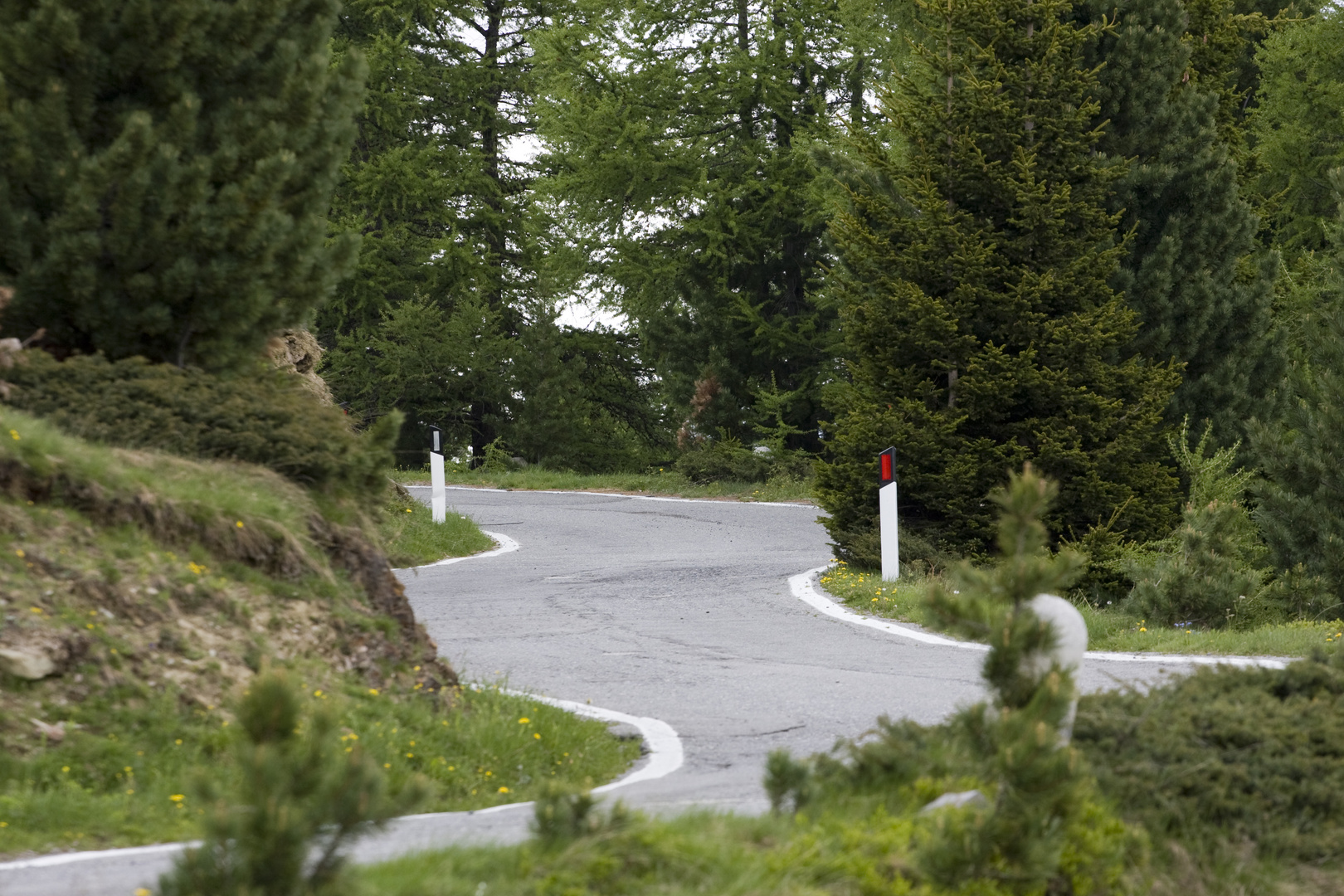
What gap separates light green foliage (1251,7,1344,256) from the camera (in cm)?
2983

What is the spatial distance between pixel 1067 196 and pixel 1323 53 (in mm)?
18473

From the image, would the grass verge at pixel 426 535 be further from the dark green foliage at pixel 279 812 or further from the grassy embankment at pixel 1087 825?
the dark green foliage at pixel 279 812

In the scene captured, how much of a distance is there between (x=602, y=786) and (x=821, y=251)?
26.1 m

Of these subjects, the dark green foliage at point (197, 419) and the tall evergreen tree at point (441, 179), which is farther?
the tall evergreen tree at point (441, 179)

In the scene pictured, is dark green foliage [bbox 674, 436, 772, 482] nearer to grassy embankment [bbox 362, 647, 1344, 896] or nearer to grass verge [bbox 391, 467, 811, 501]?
grass verge [bbox 391, 467, 811, 501]

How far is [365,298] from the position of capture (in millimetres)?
38094

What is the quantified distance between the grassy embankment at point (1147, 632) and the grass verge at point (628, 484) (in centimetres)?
1277

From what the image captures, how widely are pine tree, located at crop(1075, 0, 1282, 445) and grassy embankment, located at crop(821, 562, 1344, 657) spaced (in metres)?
6.22

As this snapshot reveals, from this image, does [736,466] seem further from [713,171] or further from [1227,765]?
[1227,765]

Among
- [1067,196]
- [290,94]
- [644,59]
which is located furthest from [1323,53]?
[290,94]

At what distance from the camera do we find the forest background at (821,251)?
9211mm

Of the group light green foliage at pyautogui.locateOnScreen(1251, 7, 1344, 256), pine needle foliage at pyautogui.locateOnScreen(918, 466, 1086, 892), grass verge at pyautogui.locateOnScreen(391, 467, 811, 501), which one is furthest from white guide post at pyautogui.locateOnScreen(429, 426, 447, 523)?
light green foliage at pyautogui.locateOnScreen(1251, 7, 1344, 256)

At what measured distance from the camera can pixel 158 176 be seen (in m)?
8.55

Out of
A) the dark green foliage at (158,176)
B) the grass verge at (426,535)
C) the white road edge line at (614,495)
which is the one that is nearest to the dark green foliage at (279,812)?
the dark green foliage at (158,176)
